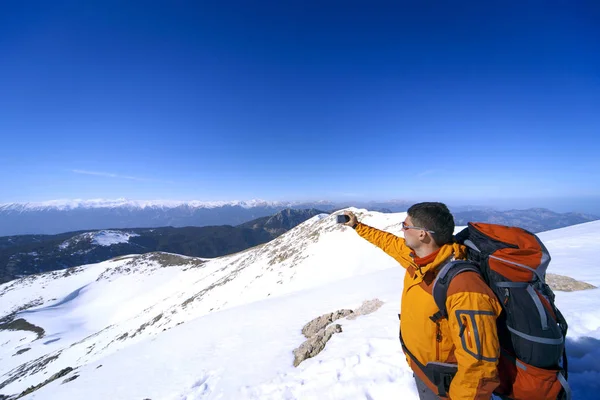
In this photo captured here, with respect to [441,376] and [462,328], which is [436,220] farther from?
[441,376]

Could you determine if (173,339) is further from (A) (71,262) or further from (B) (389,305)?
(A) (71,262)


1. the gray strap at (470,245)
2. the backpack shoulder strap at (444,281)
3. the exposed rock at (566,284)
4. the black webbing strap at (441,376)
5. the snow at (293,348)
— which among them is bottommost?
the snow at (293,348)

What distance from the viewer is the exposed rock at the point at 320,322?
10.9 meters

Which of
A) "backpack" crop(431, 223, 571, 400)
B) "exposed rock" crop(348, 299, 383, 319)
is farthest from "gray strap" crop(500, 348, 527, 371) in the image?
"exposed rock" crop(348, 299, 383, 319)

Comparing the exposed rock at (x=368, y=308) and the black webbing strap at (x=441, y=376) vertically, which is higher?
the black webbing strap at (x=441, y=376)

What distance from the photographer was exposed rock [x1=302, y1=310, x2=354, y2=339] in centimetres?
1093

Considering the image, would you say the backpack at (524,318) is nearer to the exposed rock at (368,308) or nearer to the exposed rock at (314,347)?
the exposed rock at (314,347)

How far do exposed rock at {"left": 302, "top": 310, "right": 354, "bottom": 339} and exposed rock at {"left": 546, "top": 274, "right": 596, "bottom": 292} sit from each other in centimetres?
788

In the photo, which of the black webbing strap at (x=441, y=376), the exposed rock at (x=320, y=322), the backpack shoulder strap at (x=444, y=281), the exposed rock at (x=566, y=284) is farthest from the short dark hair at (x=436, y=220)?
the exposed rock at (x=566, y=284)

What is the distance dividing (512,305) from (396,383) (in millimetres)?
4190

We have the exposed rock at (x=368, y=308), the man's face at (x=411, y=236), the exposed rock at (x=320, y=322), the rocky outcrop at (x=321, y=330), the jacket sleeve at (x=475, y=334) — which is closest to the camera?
the jacket sleeve at (x=475, y=334)

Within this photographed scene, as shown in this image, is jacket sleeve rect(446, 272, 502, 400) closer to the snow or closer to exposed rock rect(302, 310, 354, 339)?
the snow

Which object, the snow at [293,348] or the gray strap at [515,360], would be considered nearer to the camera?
the gray strap at [515,360]

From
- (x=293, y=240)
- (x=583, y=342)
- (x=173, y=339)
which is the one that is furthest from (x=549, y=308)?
(x=293, y=240)
